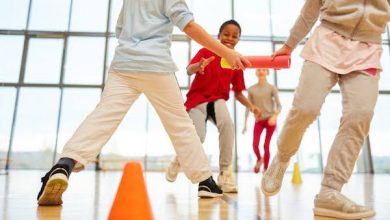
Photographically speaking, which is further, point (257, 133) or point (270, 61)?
point (257, 133)

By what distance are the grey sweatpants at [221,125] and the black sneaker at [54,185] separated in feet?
3.42

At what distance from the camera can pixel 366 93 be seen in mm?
1313

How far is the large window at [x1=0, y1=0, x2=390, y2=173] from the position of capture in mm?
6910

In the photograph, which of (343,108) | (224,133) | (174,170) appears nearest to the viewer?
(343,108)

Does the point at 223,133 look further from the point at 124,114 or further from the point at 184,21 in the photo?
the point at 184,21

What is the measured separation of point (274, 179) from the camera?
1566 mm

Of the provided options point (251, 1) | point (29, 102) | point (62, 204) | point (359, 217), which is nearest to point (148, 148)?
point (29, 102)

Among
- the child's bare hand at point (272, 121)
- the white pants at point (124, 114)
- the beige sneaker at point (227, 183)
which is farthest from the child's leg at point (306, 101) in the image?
the child's bare hand at point (272, 121)

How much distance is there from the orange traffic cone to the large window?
5615mm

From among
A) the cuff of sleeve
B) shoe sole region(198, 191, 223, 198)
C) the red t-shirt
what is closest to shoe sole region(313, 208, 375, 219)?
shoe sole region(198, 191, 223, 198)

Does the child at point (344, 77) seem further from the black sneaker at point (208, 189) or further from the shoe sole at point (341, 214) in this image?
the black sneaker at point (208, 189)

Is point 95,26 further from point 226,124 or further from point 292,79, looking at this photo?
point 226,124

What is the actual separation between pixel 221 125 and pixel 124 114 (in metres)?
0.89

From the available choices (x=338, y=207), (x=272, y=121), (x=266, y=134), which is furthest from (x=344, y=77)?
(x=266, y=134)
